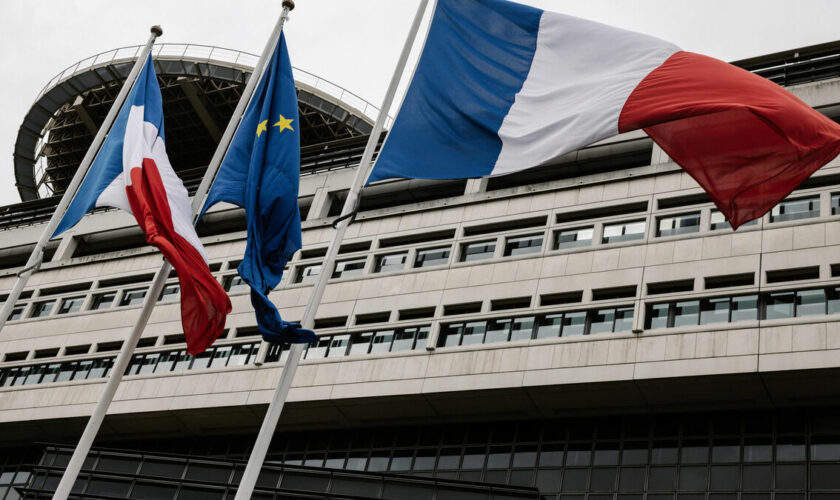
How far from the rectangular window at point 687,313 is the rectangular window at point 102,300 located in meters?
27.0

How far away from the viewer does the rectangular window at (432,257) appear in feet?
129

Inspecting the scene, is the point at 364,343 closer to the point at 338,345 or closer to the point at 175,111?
the point at 338,345

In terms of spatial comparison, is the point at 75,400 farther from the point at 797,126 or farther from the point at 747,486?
the point at 797,126

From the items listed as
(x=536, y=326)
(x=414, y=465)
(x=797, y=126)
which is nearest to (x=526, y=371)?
(x=536, y=326)

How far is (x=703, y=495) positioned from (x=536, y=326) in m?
8.13

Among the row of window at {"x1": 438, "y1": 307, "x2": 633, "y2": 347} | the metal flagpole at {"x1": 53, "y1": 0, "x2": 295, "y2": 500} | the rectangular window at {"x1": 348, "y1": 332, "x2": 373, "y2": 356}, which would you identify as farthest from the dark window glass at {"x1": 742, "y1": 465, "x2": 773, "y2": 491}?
the metal flagpole at {"x1": 53, "y1": 0, "x2": 295, "y2": 500}

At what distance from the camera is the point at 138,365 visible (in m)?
42.9

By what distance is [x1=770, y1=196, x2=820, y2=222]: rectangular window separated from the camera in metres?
32.7

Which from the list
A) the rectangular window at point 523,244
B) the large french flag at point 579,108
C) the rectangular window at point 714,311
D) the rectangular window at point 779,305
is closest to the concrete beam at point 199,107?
the rectangular window at point 523,244

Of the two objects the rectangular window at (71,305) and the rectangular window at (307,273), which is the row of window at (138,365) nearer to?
the rectangular window at (71,305)

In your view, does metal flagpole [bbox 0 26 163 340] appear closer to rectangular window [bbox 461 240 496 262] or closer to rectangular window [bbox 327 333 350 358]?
rectangular window [bbox 327 333 350 358]

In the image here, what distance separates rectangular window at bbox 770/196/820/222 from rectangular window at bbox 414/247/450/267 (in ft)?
40.6

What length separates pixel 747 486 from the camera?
95.6 feet

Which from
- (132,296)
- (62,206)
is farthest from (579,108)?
(132,296)
